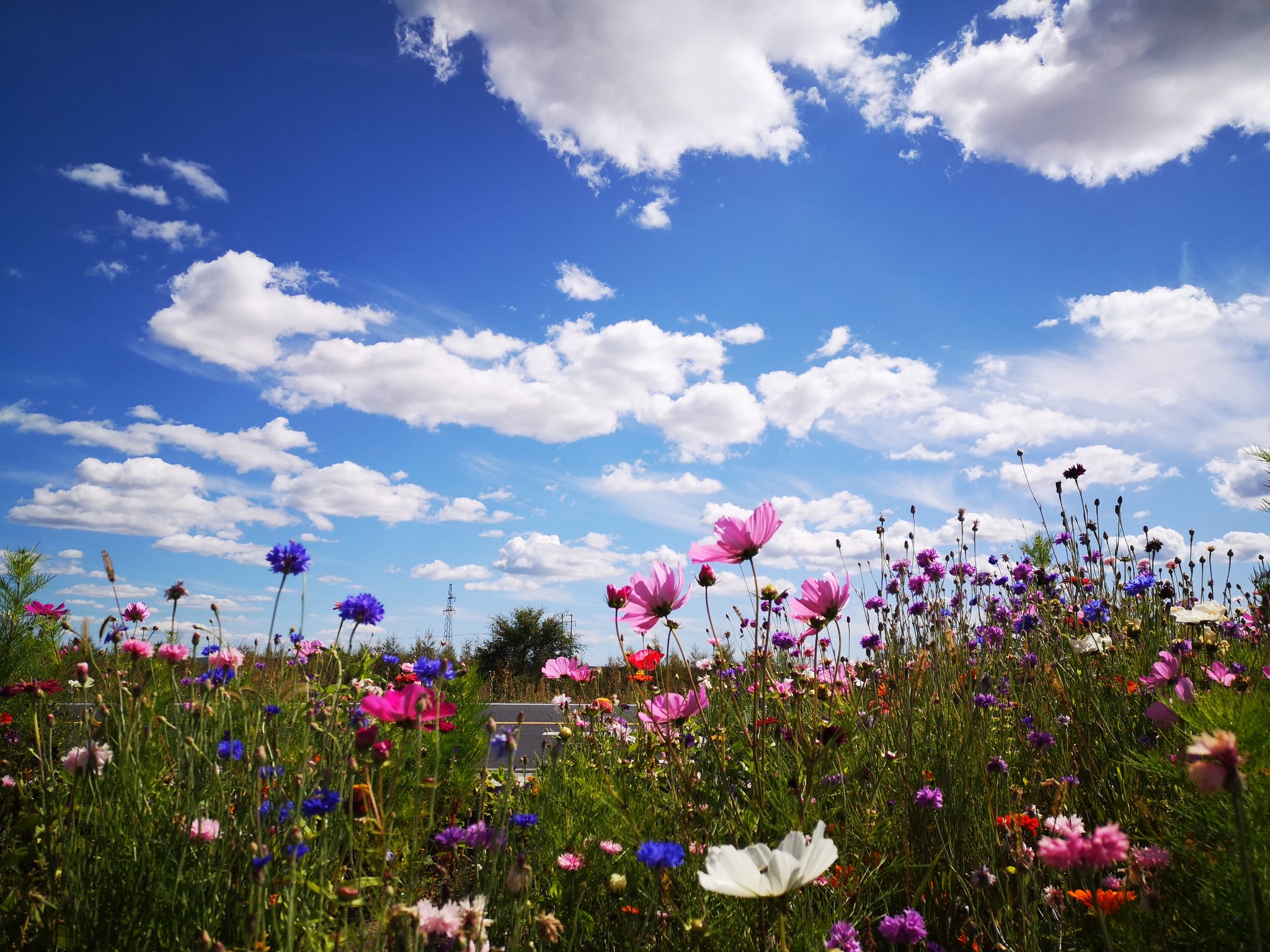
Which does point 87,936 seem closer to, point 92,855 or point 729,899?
point 92,855

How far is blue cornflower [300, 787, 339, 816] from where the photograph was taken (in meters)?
1.67

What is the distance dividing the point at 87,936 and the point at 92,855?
361 millimetres

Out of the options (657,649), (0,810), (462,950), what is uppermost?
(657,649)

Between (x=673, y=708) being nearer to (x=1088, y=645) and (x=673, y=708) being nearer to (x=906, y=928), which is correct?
(x=906, y=928)

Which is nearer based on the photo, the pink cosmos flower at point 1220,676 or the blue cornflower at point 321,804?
the blue cornflower at point 321,804

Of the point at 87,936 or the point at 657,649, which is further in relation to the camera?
the point at 657,649

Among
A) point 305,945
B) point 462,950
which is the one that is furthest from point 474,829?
point 462,950

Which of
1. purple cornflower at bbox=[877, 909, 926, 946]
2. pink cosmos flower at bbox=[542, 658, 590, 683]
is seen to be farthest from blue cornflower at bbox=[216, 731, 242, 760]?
purple cornflower at bbox=[877, 909, 926, 946]

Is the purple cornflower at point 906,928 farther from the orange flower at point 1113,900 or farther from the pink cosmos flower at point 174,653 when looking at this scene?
the pink cosmos flower at point 174,653

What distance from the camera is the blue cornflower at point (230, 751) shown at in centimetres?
204

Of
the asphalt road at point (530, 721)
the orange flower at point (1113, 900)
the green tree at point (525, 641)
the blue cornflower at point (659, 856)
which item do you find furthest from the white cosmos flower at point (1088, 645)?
the green tree at point (525, 641)

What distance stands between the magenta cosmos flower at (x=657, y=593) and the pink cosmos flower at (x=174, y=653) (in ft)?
5.28


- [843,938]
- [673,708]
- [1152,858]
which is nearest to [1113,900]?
[1152,858]

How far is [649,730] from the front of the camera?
9.16 ft
